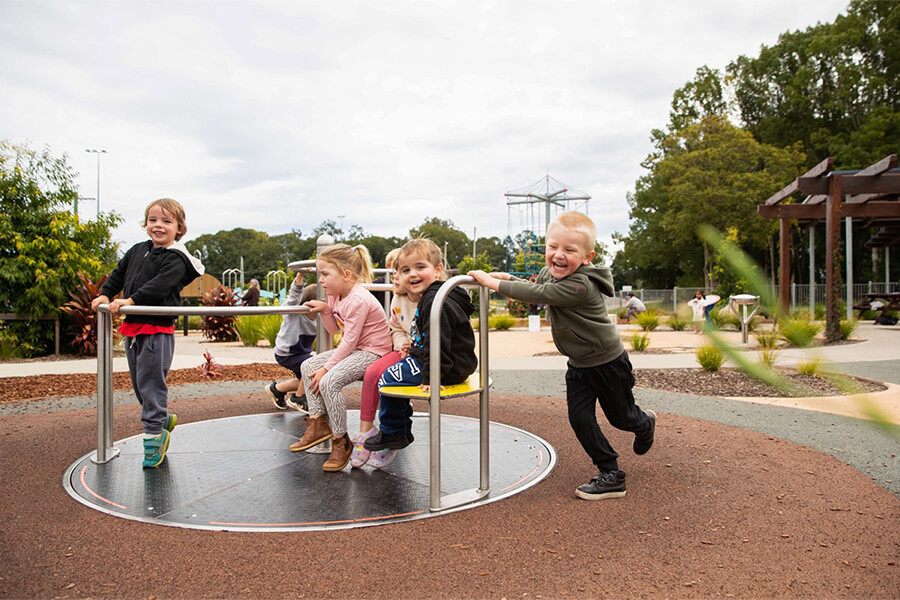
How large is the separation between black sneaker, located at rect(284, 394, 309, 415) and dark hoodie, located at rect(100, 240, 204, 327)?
4.70 ft

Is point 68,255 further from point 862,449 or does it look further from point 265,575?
point 862,449

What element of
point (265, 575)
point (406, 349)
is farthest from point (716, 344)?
point (406, 349)

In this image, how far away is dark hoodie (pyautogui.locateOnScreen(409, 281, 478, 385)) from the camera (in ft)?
10.5

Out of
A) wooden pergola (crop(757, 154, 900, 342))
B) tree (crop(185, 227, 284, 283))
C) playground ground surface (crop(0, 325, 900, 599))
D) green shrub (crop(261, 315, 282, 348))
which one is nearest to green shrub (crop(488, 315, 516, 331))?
wooden pergola (crop(757, 154, 900, 342))

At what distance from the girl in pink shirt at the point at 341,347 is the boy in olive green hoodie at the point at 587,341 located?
0.91 metres

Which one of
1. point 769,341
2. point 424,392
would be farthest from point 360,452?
point 769,341

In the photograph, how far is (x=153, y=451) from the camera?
346 centimetres

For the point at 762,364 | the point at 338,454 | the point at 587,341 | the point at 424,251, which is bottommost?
the point at 338,454

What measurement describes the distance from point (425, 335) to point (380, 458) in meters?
0.80

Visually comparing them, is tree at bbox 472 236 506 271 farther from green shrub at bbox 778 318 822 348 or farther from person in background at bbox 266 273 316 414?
green shrub at bbox 778 318 822 348

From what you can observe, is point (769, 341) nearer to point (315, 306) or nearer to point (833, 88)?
point (315, 306)

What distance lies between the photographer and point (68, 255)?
10.4 metres

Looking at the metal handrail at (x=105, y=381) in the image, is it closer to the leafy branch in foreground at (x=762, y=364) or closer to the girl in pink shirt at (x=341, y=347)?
the girl in pink shirt at (x=341, y=347)

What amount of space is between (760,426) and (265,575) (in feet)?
13.1
